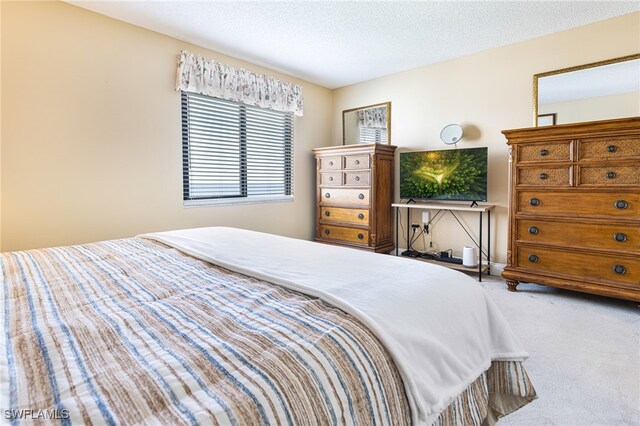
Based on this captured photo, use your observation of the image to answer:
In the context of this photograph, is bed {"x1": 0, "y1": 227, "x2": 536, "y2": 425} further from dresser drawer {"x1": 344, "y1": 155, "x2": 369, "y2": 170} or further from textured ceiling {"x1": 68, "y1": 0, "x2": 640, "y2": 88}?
dresser drawer {"x1": 344, "y1": 155, "x2": 369, "y2": 170}

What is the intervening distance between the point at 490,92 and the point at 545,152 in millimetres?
1091

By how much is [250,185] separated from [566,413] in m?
3.43

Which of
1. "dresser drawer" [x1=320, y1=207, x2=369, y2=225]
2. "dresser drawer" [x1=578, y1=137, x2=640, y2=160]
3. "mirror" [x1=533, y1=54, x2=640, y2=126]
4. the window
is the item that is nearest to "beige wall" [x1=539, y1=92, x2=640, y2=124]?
"mirror" [x1=533, y1=54, x2=640, y2=126]

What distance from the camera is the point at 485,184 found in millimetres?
3459

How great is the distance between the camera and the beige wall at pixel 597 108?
2.85m

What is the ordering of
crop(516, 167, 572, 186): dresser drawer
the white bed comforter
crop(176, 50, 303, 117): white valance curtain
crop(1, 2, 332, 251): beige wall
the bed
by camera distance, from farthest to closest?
crop(176, 50, 303, 117): white valance curtain
crop(516, 167, 572, 186): dresser drawer
crop(1, 2, 332, 251): beige wall
the white bed comforter
the bed

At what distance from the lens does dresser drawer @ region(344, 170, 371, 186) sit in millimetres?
4019

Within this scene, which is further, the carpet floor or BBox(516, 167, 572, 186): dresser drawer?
BBox(516, 167, 572, 186): dresser drawer

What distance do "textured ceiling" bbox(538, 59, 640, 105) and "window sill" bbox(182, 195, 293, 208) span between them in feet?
10.0

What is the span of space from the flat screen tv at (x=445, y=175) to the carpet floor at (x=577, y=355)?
1127mm

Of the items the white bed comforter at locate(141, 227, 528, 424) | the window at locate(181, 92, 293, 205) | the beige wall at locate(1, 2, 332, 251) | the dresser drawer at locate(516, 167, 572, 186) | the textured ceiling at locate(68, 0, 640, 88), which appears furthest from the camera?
the window at locate(181, 92, 293, 205)

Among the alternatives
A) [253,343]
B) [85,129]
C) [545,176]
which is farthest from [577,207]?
[85,129]

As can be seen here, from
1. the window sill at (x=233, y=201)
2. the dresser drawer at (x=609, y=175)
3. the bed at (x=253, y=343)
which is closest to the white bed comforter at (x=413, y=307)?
the bed at (x=253, y=343)

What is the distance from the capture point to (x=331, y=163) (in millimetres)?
4363
